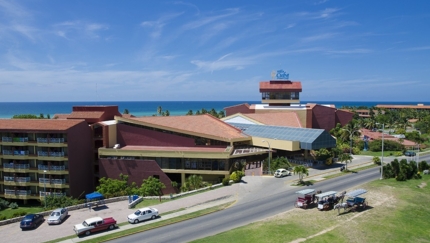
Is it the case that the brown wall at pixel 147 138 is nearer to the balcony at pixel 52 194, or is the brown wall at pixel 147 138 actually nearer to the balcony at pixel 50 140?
the balcony at pixel 50 140

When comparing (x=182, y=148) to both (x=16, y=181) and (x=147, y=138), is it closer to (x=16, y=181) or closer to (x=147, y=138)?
(x=147, y=138)

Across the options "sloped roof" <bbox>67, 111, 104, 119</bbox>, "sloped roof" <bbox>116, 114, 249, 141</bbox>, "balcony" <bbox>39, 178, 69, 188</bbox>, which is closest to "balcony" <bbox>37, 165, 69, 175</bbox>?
"balcony" <bbox>39, 178, 69, 188</bbox>

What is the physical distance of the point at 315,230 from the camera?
3303 centimetres

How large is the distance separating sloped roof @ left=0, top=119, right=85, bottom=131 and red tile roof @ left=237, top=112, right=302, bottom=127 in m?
45.2

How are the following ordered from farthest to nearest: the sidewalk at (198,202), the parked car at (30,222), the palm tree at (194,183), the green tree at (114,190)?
the palm tree at (194,183)
the green tree at (114,190)
the sidewalk at (198,202)
the parked car at (30,222)

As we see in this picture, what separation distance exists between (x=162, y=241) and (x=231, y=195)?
657 inches

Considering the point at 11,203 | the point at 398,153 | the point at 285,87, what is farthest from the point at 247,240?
the point at 285,87

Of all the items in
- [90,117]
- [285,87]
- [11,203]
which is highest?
[285,87]

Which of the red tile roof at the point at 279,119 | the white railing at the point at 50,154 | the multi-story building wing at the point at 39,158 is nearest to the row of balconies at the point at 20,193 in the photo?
the multi-story building wing at the point at 39,158

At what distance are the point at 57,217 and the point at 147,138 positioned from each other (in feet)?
95.4

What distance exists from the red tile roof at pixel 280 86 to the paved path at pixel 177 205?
4548 centimetres

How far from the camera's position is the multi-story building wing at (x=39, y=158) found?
5788 centimetres

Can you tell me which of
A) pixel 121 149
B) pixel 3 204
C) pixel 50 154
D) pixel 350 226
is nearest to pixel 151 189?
pixel 121 149

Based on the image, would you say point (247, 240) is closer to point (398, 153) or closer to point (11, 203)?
point (11, 203)
